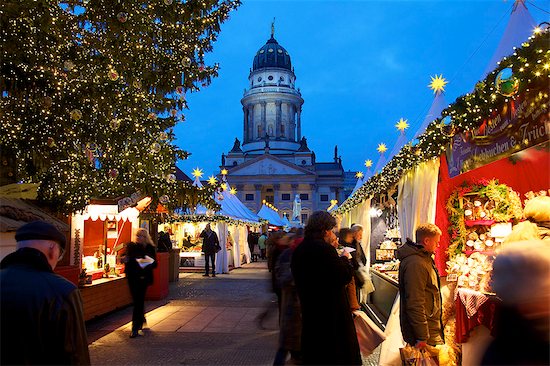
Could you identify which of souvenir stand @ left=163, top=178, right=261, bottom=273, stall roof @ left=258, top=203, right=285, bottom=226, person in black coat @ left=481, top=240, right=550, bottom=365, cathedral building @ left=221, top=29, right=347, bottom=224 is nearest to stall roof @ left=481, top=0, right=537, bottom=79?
person in black coat @ left=481, top=240, right=550, bottom=365

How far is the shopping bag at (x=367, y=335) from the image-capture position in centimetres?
484

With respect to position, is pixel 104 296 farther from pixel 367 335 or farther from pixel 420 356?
pixel 420 356

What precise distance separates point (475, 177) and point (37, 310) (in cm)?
758

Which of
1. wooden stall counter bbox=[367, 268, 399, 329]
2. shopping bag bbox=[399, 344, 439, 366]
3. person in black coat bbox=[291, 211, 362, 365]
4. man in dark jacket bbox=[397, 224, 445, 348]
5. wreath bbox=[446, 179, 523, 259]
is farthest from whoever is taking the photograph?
wooden stall counter bbox=[367, 268, 399, 329]

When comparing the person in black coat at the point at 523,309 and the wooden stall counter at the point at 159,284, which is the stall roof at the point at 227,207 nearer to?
the wooden stall counter at the point at 159,284

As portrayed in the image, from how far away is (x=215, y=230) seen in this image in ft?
71.9

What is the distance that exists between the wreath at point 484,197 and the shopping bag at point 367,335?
2.42 m

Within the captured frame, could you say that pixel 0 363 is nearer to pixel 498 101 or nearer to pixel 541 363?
pixel 541 363

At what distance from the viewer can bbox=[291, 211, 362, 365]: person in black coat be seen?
364 cm

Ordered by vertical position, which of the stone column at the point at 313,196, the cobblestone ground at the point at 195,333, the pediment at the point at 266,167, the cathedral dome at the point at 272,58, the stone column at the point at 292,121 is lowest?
the cobblestone ground at the point at 195,333

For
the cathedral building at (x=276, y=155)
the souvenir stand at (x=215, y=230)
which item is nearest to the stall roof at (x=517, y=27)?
the souvenir stand at (x=215, y=230)

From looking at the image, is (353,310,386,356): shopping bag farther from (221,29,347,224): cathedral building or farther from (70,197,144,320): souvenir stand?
(221,29,347,224): cathedral building

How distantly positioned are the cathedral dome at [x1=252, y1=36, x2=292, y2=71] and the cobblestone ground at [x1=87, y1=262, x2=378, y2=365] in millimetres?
89135

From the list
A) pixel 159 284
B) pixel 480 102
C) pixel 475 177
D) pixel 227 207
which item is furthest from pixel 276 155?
pixel 480 102
